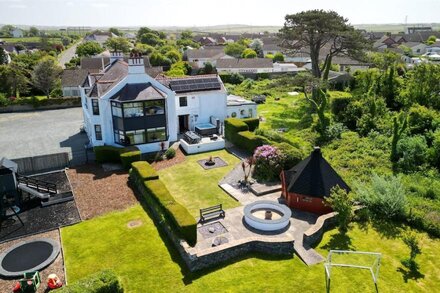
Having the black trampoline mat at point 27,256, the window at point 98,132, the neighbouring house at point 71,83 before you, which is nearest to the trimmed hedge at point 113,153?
the window at point 98,132

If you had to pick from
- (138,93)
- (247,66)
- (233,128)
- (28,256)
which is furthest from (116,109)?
(247,66)

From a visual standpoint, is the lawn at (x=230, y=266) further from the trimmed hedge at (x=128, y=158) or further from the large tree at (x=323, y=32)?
the large tree at (x=323, y=32)

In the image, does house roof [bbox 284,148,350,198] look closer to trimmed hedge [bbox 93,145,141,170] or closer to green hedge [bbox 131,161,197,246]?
green hedge [bbox 131,161,197,246]

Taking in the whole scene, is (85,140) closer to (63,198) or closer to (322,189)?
(63,198)

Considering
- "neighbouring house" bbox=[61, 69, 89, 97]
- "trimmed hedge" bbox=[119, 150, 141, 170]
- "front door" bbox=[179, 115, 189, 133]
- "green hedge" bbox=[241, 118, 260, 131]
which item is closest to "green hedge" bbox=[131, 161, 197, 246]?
"trimmed hedge" bbox=[119, 150, 141, 170]

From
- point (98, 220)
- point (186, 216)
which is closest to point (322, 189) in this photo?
point (186, 216)

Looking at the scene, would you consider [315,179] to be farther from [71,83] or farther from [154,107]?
[71,83]
